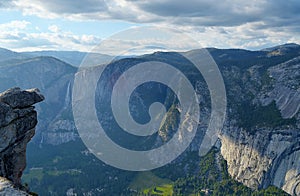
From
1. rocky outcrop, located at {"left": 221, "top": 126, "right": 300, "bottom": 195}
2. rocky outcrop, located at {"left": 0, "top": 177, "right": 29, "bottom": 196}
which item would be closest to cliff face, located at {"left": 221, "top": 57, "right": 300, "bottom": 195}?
rocky outcrop, located at {"left": 221, "top": 126, "right": 300, "bottom": 195}

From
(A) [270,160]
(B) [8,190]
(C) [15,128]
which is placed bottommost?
(A) [270,160]

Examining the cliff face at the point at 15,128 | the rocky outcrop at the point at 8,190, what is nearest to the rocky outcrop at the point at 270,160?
the cliff face at the point at 15,128

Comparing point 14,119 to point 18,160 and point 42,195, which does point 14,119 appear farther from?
point 42,195

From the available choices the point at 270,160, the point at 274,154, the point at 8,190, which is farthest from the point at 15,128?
the point at 270,160

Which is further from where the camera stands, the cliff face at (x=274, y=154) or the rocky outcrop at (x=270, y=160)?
the cliff face at (x=274, y=154)

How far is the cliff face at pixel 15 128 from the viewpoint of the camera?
135 feet

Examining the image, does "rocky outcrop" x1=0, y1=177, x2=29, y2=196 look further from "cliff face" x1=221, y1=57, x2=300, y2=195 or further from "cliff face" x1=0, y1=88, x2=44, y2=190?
"cliff face" x1=221, y1=57, x2=300, y2=195

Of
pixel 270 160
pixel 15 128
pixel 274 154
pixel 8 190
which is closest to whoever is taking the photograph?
pixel 8 190

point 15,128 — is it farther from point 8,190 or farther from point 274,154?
point 274,154

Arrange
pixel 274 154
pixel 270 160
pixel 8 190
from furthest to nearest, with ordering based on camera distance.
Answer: pixel 270 160, pixel 274 154, pixel 8 190

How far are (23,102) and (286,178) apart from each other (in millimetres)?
149037

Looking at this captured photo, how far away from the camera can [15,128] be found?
42469 millimetres

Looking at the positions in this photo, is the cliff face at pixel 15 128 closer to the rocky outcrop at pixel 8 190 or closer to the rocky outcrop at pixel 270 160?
the rocky outcrop at pixel 8 190

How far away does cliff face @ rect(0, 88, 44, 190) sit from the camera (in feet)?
135
